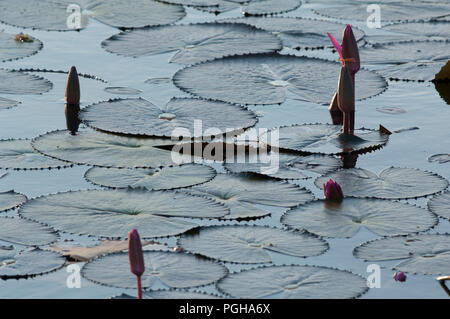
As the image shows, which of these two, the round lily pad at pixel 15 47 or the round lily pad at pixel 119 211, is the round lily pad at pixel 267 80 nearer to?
the round lily pad at pixel 15 47

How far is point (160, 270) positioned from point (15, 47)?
3.61 meters

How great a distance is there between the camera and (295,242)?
388cm

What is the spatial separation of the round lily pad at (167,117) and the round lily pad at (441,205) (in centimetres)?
132

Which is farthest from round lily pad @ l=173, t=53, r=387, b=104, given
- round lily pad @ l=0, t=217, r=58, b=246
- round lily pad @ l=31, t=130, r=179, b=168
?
round lily pad @ l=0, t=217, r=58, b=246

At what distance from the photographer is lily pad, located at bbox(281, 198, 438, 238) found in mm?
4012

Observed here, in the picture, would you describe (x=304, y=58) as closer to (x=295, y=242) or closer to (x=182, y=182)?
(x=182, y=182)

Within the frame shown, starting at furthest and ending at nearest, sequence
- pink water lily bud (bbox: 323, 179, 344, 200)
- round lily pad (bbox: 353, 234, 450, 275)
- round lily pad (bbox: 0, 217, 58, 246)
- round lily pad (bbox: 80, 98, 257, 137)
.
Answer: round lily pad (bbox: 80, 98, 257, 137) → pink water lily bud (bbox: 323, 179, 344, 200) → round lily pad (bbox: 0, 217, 58, 246) → round lily pad (bbox: 353, 234, 450, 275)

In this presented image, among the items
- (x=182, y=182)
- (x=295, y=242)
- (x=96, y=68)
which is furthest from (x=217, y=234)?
(x=96, y=68)

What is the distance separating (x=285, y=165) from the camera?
15.6 ft

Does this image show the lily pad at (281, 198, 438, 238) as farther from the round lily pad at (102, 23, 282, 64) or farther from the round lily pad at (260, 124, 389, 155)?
the round lily pad at (102, 23, 282, 64)

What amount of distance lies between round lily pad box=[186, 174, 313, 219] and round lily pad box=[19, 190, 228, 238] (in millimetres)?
85

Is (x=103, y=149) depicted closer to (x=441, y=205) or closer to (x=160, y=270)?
(x=160, y=270)

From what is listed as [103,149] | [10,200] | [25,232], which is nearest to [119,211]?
[25,232]

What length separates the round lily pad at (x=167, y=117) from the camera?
5141 mm
